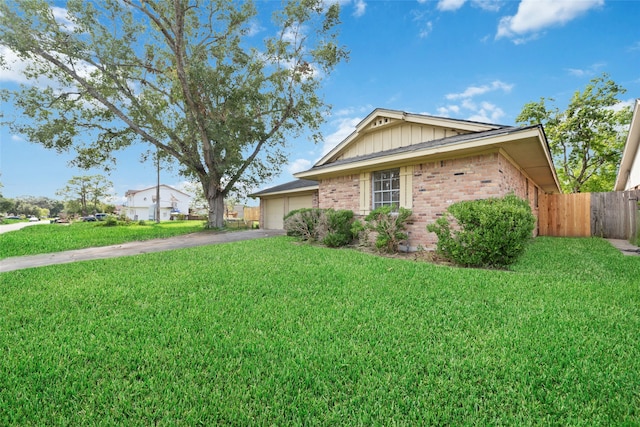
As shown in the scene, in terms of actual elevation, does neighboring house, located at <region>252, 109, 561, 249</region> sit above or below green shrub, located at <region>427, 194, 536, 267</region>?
above

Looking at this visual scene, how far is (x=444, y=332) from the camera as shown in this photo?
2764 mm

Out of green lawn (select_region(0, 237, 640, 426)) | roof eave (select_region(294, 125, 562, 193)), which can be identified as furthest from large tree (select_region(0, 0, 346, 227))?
green lawn (select_region(0, 237, 640, 426))

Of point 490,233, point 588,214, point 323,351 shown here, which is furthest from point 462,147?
point 588,214

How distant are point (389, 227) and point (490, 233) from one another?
2480mm

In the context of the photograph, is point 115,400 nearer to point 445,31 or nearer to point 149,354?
point 149,354

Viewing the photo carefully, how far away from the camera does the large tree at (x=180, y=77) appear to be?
12.6 m

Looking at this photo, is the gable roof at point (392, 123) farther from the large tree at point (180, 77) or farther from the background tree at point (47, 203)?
the background tree at point (47, 203)

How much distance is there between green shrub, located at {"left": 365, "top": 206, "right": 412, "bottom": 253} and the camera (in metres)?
7.31

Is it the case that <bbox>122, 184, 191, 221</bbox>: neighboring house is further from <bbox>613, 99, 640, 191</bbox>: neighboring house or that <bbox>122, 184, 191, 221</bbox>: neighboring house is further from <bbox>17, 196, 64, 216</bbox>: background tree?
<bbox>613, 99, 640, 191</bbox>: neighboring house

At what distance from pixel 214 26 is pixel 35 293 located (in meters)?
15.8

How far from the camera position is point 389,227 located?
289 inches

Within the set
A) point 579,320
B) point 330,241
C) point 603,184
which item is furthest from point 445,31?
point 603,184

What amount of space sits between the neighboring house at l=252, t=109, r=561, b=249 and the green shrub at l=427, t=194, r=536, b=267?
4.28 feet

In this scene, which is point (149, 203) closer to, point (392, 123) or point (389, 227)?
point (392, 123)
